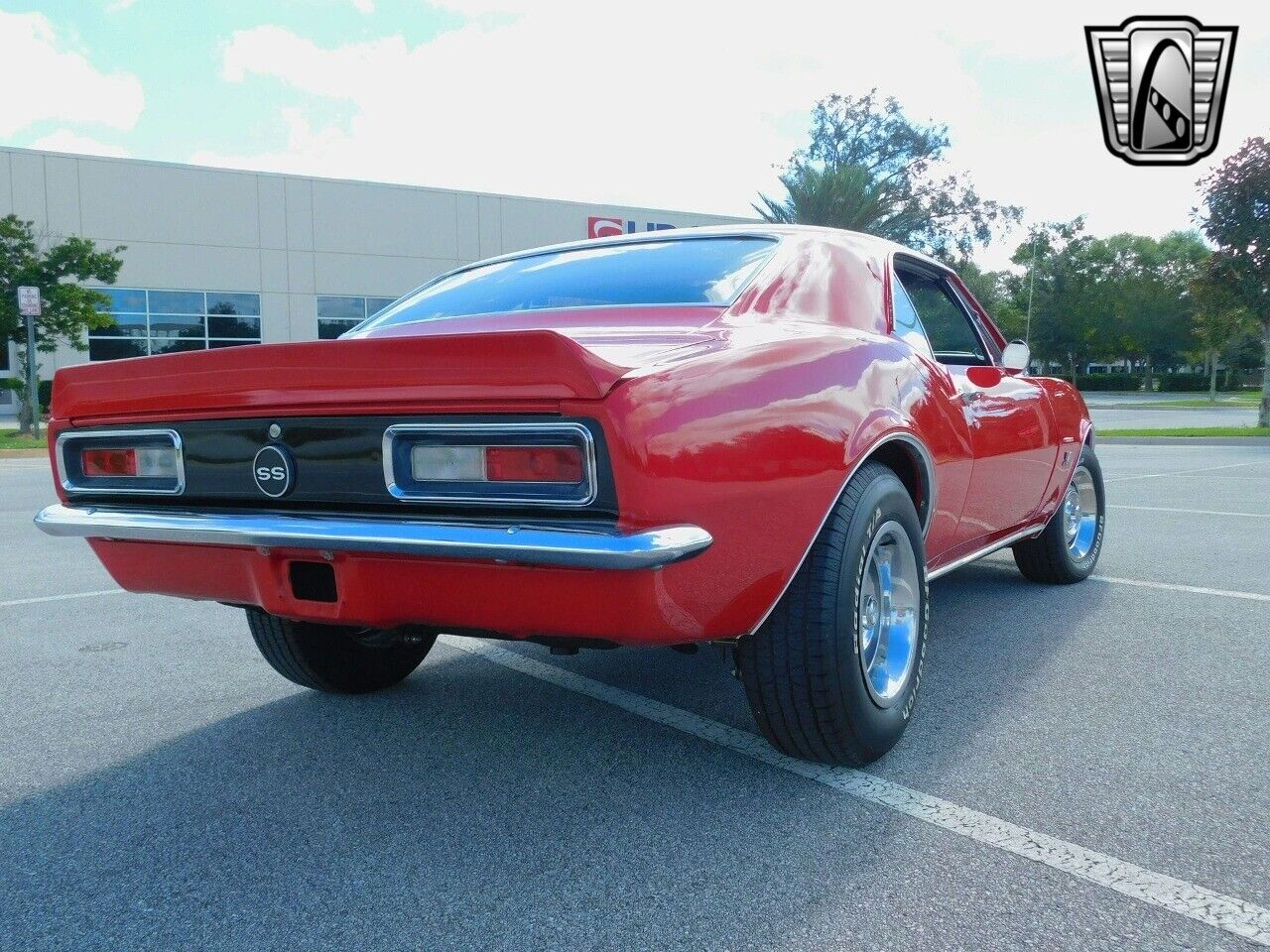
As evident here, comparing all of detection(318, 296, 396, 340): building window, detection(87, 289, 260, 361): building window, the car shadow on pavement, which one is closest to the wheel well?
the car shadow on pavement

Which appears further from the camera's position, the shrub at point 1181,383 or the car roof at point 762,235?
the shrub at point 1181,383

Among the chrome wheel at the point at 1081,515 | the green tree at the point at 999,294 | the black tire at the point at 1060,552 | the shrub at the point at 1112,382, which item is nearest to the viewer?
the black tire at the point at 1060,552

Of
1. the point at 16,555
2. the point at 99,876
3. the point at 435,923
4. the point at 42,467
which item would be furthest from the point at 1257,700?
the point at 42,467

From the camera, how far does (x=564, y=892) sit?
6.88 ft

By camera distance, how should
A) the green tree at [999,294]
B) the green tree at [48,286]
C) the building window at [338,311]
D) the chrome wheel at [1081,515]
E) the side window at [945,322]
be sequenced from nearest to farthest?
the side window at [945,322]
the chrome wheel at [1081,515]
the green tree at [48,286]
the building window at [338,311]
the green tree at [999,294]

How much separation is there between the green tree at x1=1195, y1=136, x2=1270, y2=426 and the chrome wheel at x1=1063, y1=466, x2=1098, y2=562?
19.2 meters

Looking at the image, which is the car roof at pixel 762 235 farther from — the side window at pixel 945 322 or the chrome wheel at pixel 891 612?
the chrome wheel at pixel 891 612

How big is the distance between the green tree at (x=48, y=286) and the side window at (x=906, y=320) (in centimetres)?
2011

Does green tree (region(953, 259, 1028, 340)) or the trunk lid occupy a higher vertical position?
green tree (region(953, 259, 1028, 340))

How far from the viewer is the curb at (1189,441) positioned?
1886 cm

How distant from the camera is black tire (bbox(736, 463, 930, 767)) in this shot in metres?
2.50

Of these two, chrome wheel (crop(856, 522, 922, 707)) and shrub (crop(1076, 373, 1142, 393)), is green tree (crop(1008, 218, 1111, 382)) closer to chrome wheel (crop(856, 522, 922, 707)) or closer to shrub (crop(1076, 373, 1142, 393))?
shrub (crop(1076, 373, 1142, 393))

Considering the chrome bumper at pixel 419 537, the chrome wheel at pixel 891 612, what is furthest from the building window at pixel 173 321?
the chrome wheel at pixel 891 612

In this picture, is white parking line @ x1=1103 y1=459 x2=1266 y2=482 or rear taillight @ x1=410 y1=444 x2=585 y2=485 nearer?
rear taillight @ x1=410 y1=444 x2=585 y2=485
